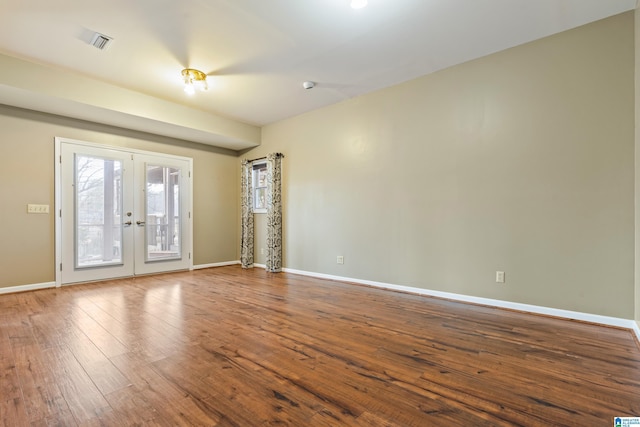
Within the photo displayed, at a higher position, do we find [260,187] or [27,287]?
[260,187]

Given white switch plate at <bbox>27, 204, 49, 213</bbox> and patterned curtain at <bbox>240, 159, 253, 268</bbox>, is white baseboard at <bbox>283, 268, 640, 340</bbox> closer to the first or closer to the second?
patterned curtain at <bbox>240, 159, 253, 268</bbox>

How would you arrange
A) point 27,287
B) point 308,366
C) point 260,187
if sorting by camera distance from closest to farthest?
point 308,366 < point 27,287 < point 260,187

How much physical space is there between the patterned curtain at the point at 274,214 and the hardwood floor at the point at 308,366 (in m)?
2.17

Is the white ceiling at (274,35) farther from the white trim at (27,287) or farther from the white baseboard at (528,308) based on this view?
the white baseboard at (528,308)

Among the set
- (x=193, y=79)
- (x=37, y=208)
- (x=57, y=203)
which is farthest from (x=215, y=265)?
(x=193, y=79)

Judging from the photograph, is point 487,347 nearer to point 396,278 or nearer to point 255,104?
point 396,278

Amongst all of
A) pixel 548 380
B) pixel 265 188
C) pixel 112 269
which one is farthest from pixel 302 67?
pixel 112 269

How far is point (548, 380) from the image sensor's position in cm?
181

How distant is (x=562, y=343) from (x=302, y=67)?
12.7 ft

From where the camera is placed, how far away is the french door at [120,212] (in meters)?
4.47

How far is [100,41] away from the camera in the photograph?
3084 millimetres

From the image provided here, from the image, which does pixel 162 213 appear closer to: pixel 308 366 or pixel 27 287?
pixel 27 287

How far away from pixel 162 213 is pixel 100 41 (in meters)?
3.07

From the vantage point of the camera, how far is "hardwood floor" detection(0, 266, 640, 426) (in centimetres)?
150
